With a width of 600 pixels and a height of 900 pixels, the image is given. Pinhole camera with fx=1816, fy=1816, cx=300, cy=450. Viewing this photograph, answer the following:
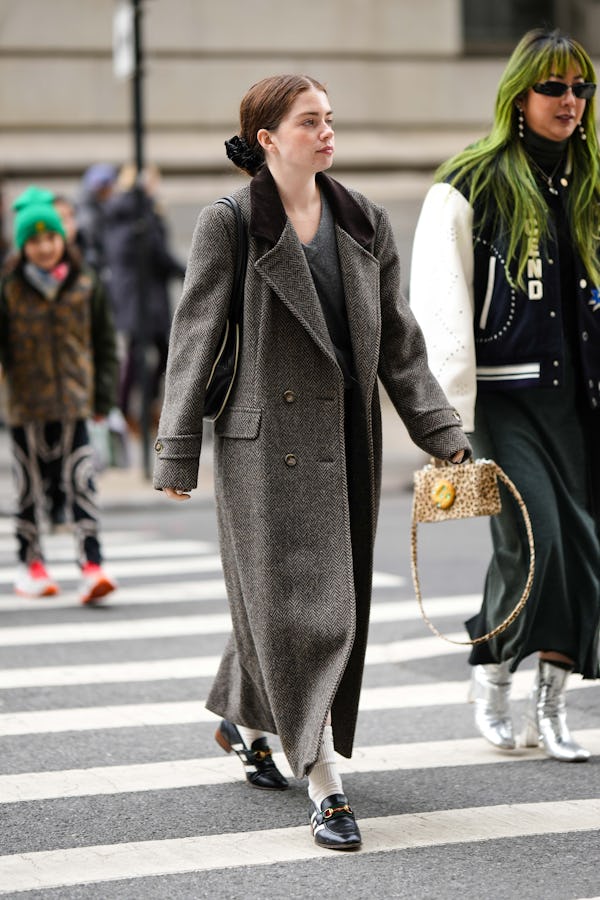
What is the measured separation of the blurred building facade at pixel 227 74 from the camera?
1802 cm

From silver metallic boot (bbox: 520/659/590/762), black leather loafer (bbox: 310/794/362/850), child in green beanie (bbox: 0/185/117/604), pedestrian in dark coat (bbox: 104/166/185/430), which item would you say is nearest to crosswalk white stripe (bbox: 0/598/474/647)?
child in green beanie (bbox: 0/185/117/604)

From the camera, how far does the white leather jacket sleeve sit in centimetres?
523

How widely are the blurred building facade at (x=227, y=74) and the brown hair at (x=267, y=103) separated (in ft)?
44.0

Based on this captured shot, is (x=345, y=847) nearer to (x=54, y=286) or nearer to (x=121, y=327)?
(x=54, y=286)

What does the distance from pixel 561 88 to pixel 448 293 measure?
0.70m

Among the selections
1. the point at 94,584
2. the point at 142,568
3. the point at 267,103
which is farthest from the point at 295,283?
the point at 142,568

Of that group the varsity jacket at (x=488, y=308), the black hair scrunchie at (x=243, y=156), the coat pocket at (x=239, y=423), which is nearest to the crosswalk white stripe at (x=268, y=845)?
the coat pocket at (x=239, y=423)

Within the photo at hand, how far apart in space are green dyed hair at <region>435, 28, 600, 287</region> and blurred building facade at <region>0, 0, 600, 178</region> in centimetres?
1287

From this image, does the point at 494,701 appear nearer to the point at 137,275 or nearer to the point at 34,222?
the point at 34,222

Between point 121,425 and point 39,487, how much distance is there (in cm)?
533

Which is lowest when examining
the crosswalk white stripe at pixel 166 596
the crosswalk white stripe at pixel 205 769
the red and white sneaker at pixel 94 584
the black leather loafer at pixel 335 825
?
the crosswalk white stripe at pixel 166 596

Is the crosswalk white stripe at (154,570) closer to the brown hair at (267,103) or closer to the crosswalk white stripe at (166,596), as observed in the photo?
the crosswalk white stripe at (166,596)

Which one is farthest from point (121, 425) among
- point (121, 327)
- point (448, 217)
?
point (448, 217)

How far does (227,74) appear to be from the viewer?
18.6 metres
